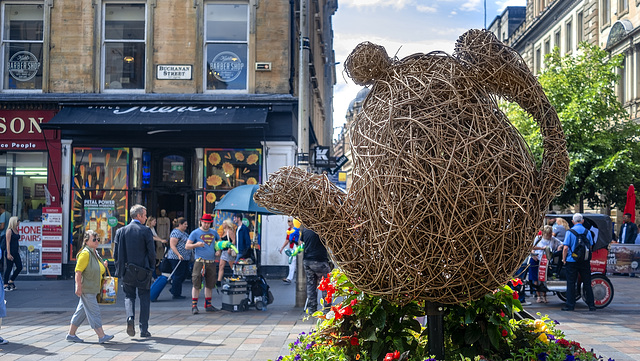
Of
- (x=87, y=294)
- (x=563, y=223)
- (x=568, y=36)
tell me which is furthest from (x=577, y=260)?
(x=568, y=36)

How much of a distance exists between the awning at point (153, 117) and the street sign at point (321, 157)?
196 cm

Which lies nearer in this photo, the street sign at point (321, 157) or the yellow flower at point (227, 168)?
the street sign at point (321, 157)

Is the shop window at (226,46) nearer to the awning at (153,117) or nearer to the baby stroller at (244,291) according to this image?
the awning at (153,117)

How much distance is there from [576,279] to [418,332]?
7.76 m

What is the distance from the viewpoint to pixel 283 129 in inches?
666

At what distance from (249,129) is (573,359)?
1262 cm

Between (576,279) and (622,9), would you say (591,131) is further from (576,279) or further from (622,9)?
(576,279)

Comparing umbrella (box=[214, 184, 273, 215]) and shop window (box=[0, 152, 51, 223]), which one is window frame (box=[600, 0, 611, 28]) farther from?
shop window (box=[0, 152, 51, 223])

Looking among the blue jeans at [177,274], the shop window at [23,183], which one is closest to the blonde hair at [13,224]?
the shop window at [23,183]

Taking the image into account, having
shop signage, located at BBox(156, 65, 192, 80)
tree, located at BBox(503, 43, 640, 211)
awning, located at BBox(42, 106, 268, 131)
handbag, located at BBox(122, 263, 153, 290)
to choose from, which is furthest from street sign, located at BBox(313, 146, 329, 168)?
tree, located at BBox(503, 43, 640, 211)

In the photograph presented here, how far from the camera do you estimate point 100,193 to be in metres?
17.2

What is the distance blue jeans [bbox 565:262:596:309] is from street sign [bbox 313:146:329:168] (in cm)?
530

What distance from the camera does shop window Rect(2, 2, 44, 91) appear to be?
17891mm

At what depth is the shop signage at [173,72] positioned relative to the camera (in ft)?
57.3
